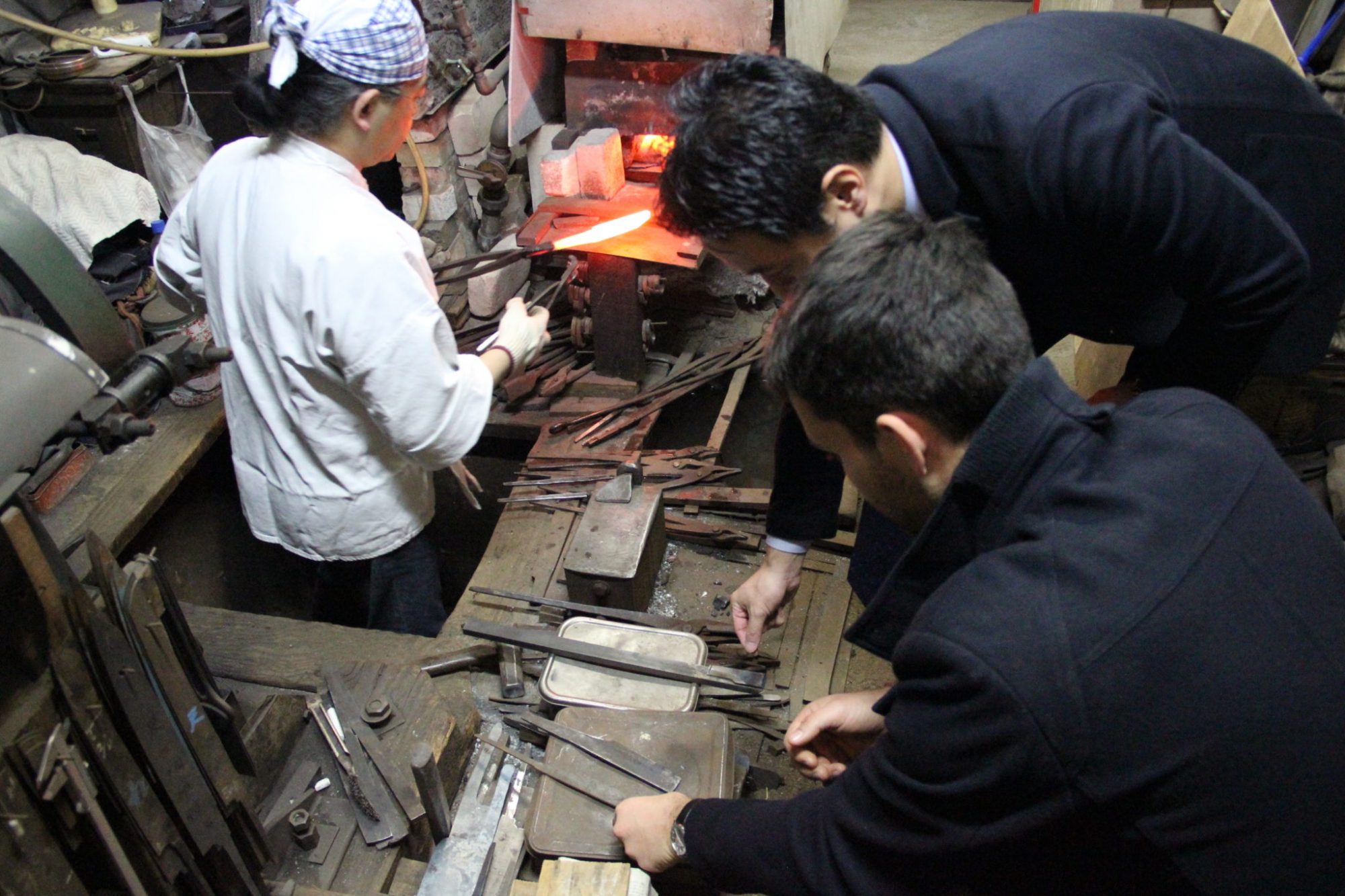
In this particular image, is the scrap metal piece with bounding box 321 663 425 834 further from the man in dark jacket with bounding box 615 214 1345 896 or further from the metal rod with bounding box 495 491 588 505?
the metal rod with bounding box 495 491 588 505

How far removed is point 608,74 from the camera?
439 cm

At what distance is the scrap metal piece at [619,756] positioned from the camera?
2.13m

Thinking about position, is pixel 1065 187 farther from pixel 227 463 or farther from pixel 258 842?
pixel 227 463

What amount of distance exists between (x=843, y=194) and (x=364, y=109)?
1.18 metres

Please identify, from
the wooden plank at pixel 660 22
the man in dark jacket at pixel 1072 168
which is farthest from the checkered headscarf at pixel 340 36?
the wooden plank at pixel 660 22

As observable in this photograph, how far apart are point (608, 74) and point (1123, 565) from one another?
385 cm

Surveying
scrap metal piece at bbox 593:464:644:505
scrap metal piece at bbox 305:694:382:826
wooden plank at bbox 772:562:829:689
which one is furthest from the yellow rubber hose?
scrap metal piece at bbox 305:694:382:826

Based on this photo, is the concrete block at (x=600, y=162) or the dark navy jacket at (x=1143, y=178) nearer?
the dark navy jacket at (x=1143, y=178)

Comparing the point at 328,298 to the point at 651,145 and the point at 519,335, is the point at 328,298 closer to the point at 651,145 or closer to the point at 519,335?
the point at 519,335

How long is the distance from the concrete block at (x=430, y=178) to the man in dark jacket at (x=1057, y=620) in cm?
377

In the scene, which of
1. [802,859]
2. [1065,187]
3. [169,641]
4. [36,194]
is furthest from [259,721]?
[36,194]

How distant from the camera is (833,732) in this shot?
78.0 inches

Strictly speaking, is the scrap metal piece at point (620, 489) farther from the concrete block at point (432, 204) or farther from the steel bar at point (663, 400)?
the concrete block at point (432, 204)

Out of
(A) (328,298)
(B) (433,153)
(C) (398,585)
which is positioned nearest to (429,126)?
(B) (433,153)
